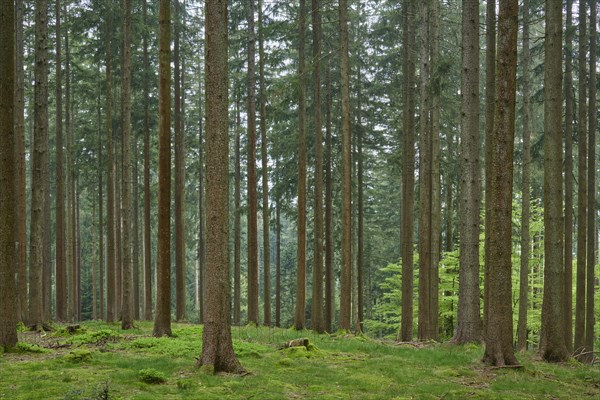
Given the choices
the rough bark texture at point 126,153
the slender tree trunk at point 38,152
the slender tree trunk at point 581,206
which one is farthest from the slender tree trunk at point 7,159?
the slender tree trunk at point 581,206

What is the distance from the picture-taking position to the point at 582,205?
1841 centimetres

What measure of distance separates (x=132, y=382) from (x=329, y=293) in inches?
684

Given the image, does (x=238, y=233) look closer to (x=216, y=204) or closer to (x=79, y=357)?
(x=79, y=357)

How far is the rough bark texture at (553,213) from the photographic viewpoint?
1325 cm

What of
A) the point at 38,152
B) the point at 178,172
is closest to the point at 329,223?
the point at 178,172

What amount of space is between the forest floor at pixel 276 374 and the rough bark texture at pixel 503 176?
1254 millimetres

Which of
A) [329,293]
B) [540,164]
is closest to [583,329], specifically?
[540,164]

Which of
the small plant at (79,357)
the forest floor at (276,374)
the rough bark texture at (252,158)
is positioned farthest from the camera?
the rough bark texture at (252,158)

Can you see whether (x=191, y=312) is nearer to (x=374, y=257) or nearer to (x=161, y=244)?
(x=374, y=257)

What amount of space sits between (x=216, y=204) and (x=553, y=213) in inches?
316

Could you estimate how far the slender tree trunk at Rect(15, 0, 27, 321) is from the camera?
18.3m

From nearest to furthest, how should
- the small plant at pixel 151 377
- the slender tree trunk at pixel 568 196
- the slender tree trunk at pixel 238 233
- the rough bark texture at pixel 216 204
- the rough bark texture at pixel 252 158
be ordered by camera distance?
the small plant at pixel 151 377, the rough bark texture at pixel 216 204, the slender tree trunk at pixel 568 196, the rough bark texture at pixel 252 158, the slender tree trunk at pixel 238 233

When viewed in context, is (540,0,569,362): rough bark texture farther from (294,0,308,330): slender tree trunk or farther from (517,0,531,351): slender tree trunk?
(294,0,308,330): slender tree trunk

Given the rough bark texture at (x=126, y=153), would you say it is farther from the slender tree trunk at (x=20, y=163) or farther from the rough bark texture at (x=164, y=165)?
the rough bark texture at (x=164, y=165)
